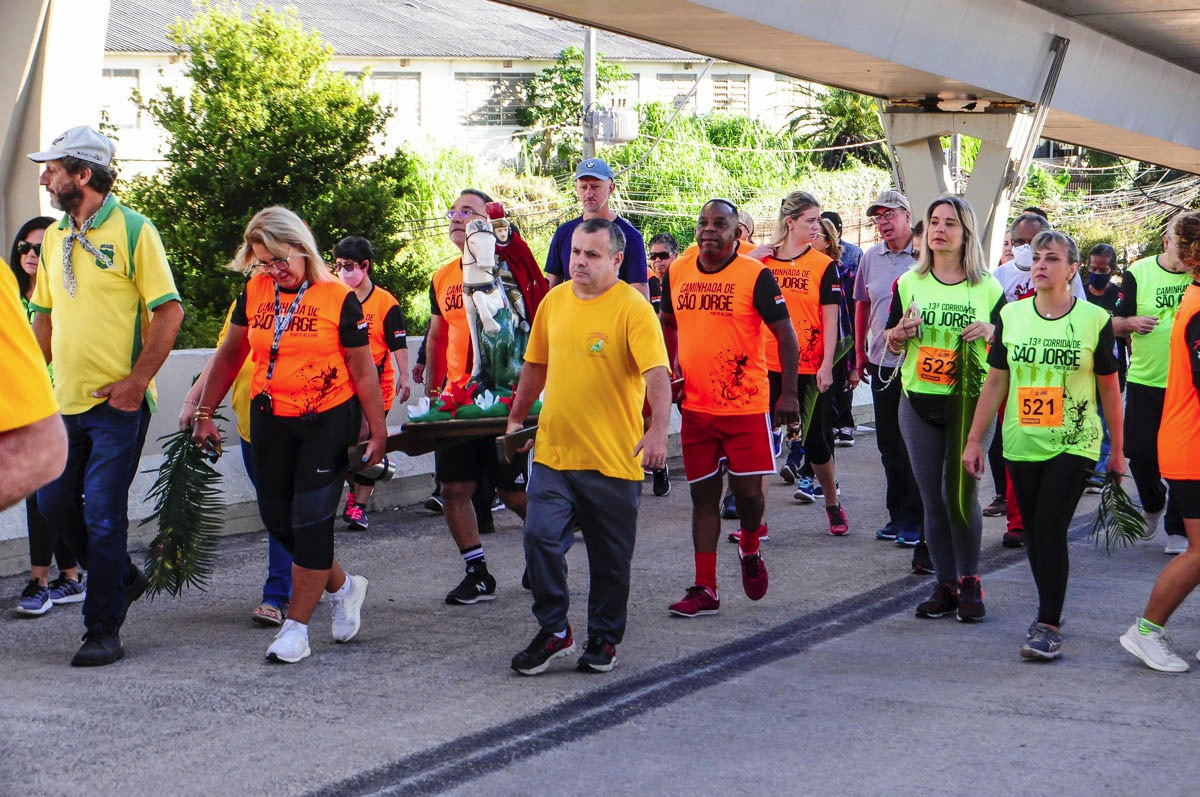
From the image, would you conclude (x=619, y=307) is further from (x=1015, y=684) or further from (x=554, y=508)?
(x=1015, y=684)

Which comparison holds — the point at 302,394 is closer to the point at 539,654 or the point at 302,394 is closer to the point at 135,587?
the point at 135,587

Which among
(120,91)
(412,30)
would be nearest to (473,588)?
(120,91)

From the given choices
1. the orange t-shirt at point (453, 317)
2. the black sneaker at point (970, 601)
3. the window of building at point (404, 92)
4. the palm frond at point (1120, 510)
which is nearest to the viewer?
the palm frond at point (1120, 510)

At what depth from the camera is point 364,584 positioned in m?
6.86

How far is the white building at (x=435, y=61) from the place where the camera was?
43531 mm

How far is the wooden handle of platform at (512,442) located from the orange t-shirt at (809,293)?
11.9 ft

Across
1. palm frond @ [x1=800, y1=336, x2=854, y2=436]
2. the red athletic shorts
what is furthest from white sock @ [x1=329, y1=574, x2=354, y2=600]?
palm frond @ [x1=800, y1=336, x2=854, y2=436]

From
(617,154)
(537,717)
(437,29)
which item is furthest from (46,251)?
(437,29)

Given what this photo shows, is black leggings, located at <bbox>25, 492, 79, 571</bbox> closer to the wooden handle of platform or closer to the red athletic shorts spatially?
the wooden handle of platform

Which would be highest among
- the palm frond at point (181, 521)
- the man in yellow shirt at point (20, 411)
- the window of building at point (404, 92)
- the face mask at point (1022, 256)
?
the window of building at point (404, 92)

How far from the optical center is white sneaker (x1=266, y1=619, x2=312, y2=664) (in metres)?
6.30

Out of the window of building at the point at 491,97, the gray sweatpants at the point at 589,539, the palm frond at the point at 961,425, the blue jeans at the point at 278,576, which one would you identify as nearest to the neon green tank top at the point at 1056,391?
the palm frond at the point at 961,425

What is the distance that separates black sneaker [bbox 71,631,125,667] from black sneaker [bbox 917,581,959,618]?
3770 millimetres

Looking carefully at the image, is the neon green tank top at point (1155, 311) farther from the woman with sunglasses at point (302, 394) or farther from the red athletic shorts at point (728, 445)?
the woman with sunglasses at point (302, 394)
